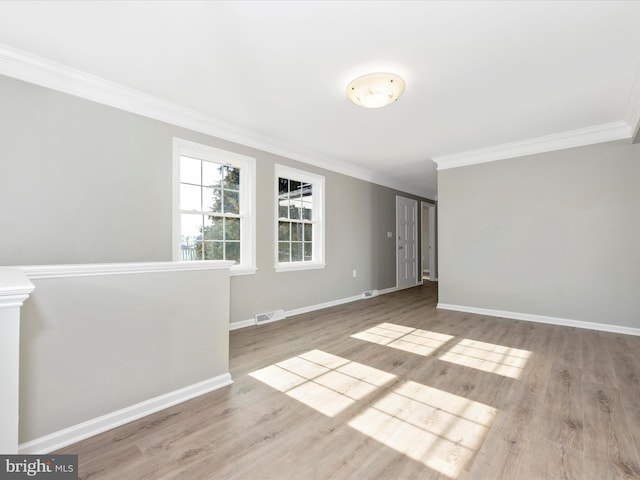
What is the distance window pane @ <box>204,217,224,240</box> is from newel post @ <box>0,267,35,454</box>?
7.57 ft

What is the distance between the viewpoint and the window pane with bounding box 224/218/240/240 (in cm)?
375

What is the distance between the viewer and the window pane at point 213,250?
3532 millimetres

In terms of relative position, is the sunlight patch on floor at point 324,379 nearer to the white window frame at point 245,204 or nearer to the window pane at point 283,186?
the white window frame at point 245,204

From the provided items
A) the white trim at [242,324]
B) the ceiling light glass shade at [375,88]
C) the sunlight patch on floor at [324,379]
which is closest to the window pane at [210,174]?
the white trim at [242,324]

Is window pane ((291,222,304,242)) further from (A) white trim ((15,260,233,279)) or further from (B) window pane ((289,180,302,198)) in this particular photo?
(A) white trim ((15,260,233,279))

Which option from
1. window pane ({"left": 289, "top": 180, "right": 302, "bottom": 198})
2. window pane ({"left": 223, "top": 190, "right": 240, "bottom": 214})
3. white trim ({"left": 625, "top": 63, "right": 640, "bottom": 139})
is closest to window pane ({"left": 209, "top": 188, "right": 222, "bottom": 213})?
window pane ({"left": 223, "top": 190, "right": 240, "bottom": 214})

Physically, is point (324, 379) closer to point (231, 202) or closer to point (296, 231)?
point (231, 202)

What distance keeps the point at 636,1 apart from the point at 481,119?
171 centimetres

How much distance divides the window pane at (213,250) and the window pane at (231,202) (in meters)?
0.45

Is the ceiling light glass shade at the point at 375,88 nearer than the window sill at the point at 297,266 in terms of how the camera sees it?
Yes

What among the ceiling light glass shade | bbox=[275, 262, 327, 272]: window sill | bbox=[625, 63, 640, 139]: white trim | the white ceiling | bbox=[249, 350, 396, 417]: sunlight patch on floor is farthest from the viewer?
bbox=[275, 262, 327, 272]: window sill

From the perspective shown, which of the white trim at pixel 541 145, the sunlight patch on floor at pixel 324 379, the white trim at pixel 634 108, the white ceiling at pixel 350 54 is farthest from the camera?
the white trim at pixel 541 145

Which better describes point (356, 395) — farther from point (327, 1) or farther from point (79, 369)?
point (327, 1)

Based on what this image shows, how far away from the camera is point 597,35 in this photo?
2057 millimetres
